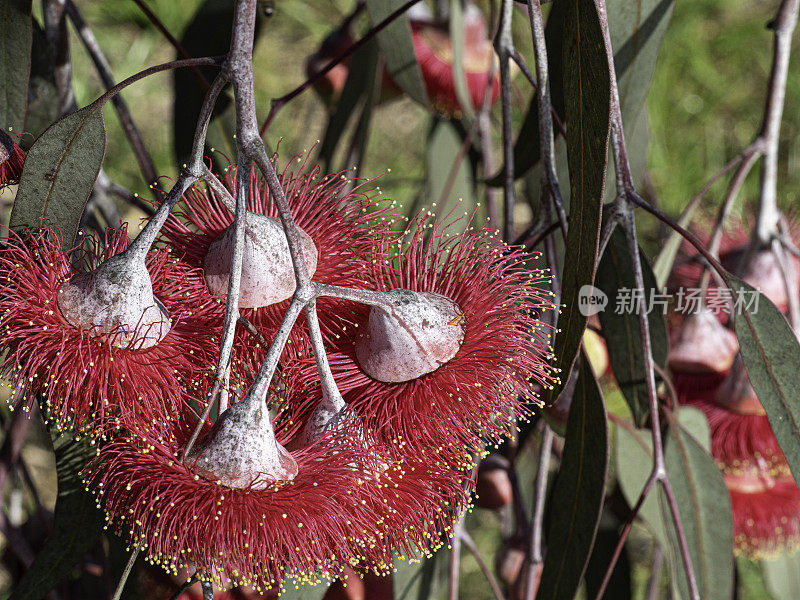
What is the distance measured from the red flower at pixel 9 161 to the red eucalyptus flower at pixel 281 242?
0.12 metres

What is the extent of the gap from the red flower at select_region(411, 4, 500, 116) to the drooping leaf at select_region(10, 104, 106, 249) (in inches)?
29.8

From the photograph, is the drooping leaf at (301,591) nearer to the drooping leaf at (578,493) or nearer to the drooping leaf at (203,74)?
the drooping leaf at (578,493)

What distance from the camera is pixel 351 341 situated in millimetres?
632

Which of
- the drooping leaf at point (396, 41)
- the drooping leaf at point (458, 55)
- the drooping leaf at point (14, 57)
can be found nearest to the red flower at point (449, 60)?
the drooping leaf at point (458, 55)

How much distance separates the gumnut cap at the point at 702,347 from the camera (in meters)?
1.07

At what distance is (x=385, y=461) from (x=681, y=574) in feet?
1.54

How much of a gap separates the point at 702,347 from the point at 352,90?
0.62 metres

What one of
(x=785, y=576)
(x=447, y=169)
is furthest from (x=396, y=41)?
(x=785, y=576)

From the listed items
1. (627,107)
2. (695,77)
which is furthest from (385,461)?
(695,77)

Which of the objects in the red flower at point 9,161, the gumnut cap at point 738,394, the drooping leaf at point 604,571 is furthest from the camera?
the drooping leaf at point 604,571

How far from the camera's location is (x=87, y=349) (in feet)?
1.82

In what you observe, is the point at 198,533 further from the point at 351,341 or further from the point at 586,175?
the point at 586,175

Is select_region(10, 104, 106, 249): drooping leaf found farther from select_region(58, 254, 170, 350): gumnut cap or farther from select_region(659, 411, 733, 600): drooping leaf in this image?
select_region(659, 411, 733, 600): drooping leaf

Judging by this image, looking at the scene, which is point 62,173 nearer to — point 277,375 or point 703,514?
point 277,375
